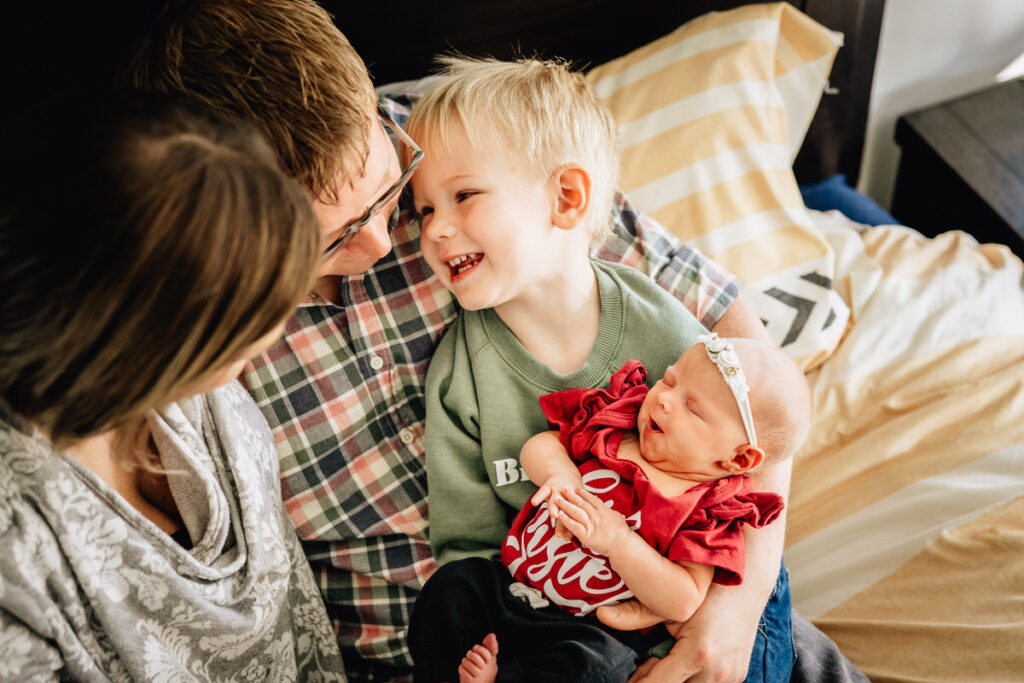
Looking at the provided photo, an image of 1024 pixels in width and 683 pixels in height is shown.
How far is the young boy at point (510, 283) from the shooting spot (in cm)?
118

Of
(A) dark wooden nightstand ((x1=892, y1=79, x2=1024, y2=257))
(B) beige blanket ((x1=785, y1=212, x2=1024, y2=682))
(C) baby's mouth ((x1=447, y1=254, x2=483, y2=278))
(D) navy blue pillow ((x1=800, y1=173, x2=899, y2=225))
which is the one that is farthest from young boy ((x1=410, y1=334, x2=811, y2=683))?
(A) dark wooden nightstand ((x1=892, y1=79, x2=1024, y2=257))

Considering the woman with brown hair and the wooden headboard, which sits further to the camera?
the wooden headboard

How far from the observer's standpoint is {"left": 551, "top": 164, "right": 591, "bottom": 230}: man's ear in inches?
48.7

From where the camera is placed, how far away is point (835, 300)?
5.32 ft

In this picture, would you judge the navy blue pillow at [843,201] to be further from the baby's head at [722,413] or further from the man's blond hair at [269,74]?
the man's blond hair at [269,74]

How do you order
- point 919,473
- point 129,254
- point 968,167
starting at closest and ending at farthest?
point 129,254
point 919,473
point 968,167

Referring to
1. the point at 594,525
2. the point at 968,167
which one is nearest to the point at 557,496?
the point at 594,525

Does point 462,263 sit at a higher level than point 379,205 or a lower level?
lower

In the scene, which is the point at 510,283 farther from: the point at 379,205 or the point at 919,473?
the point at 919,473

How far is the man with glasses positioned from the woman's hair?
248 mm

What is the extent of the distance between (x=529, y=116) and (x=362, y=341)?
46 centimetres

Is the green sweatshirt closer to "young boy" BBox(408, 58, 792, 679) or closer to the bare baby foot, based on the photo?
"young boy" BBox(408, 58, 792, 679)

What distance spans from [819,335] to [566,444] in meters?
0.71

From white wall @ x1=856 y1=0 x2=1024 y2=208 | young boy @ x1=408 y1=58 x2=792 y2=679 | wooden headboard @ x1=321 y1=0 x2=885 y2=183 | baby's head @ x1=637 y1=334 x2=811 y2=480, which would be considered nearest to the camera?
baby's head @ x1=637 y1=334 x2=811 y2=480
